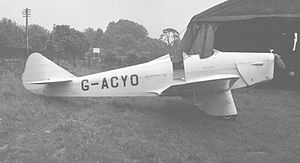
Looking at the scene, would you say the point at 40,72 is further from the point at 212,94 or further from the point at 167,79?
the point at 212,94

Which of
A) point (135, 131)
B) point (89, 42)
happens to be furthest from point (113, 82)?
point (89, 42)

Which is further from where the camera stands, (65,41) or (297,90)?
(65,41)

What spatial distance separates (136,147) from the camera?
19.8ft

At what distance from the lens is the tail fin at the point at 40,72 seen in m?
10.0

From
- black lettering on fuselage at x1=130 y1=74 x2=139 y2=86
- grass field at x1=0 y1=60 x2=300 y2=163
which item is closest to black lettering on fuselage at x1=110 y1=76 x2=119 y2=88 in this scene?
black lettering on fuselage at x1=130 y1=74 x2=139 y2=86

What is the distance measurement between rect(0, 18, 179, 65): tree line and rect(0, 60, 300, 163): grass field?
52.8ft

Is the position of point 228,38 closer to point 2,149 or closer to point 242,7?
point 242,7

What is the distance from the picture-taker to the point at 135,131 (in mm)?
7219

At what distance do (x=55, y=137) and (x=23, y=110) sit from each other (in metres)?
1.91

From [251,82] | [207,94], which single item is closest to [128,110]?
[207,94]

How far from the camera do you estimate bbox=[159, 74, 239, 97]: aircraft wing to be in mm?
8086

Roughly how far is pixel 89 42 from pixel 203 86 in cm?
5372

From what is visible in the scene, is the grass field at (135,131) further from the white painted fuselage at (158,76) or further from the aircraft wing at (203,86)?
the aircraft wing at (203,86)

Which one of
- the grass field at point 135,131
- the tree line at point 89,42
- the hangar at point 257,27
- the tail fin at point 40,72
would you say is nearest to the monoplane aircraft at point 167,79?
the tail fin at point 40,72
